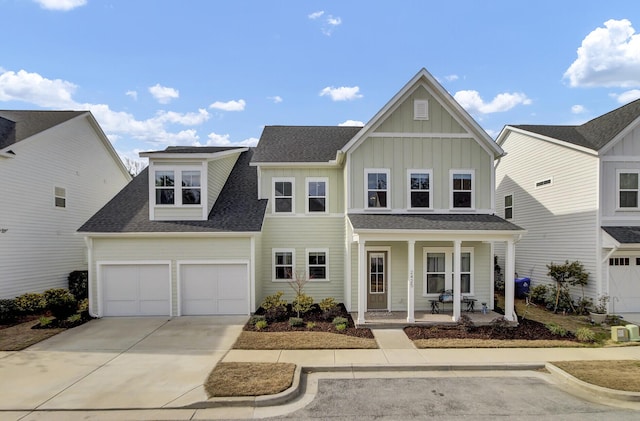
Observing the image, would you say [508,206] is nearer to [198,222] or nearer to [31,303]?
[198,222]

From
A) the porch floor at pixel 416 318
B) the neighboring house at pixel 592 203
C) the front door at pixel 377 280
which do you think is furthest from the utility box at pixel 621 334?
the front door at pixel 377 280

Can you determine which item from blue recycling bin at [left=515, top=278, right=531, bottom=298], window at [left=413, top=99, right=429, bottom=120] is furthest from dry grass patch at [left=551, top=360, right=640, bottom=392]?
window at [left=413, top=99, right=429, bottom=120]

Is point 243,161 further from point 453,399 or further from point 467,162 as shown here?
point 453,399

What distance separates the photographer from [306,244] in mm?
14570

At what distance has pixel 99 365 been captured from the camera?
8.31 m

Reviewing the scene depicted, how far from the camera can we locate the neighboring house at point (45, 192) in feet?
Answer: 44.2

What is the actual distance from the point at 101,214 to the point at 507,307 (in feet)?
51.6

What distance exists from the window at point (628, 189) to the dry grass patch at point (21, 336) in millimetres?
20860

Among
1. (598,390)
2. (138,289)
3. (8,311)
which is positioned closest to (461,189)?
(598,390)

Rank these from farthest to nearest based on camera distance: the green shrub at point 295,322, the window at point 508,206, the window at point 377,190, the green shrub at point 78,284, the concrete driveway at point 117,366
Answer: the window at point 508,206
the green shrub at point 78,284
the window at point 377,190
the green shrub at point 295,322
the concrete driveway at point 117,366

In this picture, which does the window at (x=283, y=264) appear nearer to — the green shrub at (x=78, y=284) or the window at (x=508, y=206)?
the green shrub at (x=78, y=284)

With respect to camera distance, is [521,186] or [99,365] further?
[521,186]

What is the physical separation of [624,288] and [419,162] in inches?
368

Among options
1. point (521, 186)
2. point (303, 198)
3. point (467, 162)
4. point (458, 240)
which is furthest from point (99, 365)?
point (521, 186)
